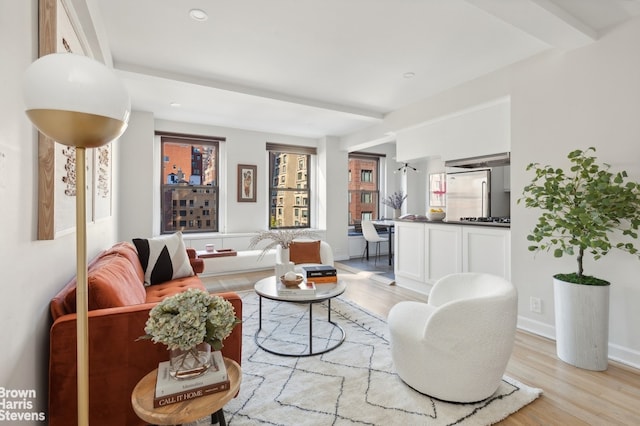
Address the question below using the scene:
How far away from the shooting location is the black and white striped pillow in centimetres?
287

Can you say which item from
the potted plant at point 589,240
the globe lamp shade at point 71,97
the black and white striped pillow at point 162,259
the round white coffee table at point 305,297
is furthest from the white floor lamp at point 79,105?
the potted plant at point 589,240

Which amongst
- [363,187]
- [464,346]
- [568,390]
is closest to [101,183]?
[464,346]

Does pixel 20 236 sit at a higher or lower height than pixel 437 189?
lower

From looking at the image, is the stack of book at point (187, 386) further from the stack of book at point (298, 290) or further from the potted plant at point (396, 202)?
the potted plant at point (396, 202)

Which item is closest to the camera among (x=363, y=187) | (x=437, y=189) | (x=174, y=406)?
(x=174, y=406)

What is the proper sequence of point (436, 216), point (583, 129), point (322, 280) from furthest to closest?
point (436, 216) < point (322, 280) < point (583, 129)

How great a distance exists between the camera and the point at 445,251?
3715 mm

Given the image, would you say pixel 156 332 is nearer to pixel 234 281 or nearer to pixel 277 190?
pixel 234 281

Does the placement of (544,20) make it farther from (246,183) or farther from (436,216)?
(246,183)

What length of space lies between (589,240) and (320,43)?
2.62 metres

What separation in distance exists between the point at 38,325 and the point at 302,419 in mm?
1318

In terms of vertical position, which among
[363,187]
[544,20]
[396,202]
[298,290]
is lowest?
[298,290]

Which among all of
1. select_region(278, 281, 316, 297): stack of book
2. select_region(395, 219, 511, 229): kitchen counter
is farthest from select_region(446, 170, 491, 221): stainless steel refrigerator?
select_region(278, 281, 316, 297): stack of book

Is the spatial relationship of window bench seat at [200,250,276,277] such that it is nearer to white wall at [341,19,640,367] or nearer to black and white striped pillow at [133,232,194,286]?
black and white striped pillow at [133,232,194,286]
